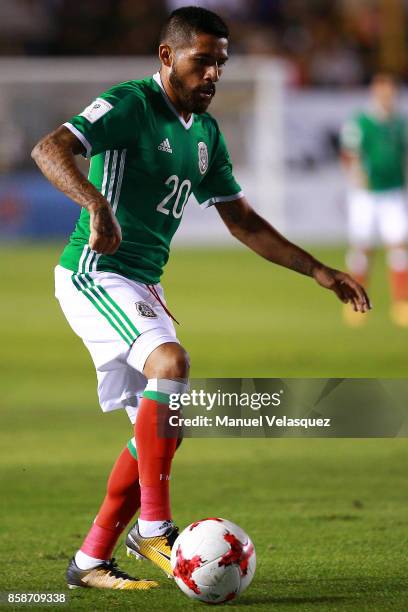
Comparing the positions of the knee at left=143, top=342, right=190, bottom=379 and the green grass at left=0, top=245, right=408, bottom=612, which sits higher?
the knee at left=143, top=342, right=190, bottom=379

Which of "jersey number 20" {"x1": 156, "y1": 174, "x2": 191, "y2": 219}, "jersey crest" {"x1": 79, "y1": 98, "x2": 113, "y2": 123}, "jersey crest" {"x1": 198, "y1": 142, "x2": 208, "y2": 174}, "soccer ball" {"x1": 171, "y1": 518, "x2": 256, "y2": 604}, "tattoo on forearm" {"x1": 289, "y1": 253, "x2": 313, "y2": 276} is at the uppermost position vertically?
"jersey crest" {"x1": 79, "y1": 98, "x2": 113, "y2": 123}

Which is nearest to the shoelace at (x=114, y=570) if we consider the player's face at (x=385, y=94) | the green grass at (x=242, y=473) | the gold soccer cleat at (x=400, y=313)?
the green grass at (x=242, y=473)

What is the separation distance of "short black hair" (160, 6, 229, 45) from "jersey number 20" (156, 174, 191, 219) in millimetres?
533

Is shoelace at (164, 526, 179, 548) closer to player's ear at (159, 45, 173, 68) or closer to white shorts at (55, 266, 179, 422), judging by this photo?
white shorts at (55, 266, 179, 422)

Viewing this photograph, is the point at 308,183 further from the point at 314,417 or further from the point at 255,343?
the point at 314,417

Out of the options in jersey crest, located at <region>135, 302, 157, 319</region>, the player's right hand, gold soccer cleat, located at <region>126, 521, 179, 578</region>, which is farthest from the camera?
jersey crest, located at <region>135, 302, 157, 319</region>

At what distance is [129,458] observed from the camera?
500 cm

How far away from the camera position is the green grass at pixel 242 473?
16.3 ft

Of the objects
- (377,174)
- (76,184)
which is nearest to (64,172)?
(76,184)

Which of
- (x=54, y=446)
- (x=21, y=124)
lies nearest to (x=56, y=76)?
(x=21, y=124)

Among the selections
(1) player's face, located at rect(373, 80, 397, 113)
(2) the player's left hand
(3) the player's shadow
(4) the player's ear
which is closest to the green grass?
(3) the player's shadow

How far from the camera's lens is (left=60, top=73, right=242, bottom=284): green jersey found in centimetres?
488

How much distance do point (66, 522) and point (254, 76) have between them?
20.3 metres

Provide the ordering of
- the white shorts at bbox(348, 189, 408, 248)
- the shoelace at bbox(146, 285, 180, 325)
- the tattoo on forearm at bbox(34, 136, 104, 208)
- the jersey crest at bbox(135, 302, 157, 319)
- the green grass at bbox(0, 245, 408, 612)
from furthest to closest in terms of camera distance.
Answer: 1. the white shorts at bbox(348, 189, 408, 248)
2. the shoelace at bbox(146, 285, 180, 325)
3. the green grass at bbox(0, 245, 408, 612)
4. the jersey crest at bbox(135, 302, 157, 319)
5. the tattoo on forearm at bbox(34, 136, 104, 208)
